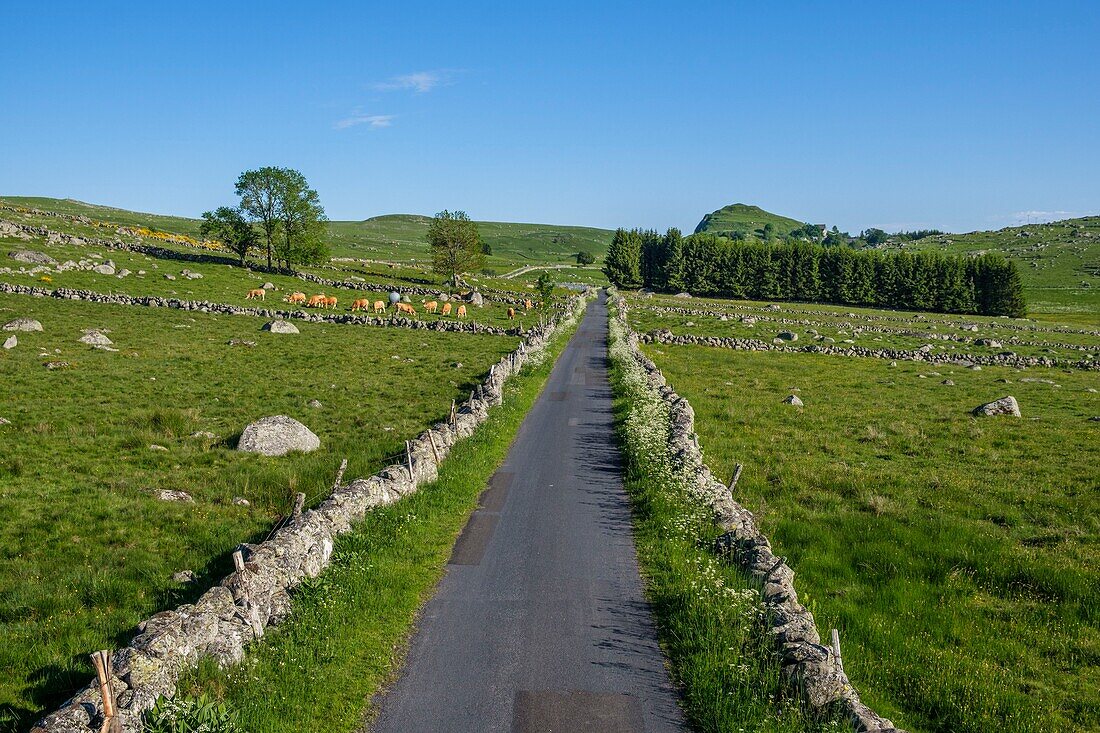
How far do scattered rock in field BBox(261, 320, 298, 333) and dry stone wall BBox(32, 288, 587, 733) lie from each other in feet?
→ 121

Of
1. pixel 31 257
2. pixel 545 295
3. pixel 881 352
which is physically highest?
pixel 31 257

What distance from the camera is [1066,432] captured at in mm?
30547

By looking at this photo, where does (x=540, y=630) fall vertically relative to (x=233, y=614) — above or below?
below

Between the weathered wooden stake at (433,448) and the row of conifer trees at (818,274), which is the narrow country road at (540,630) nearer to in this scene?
the weathered wooden stake at (433,448)

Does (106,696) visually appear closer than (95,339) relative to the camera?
Yes

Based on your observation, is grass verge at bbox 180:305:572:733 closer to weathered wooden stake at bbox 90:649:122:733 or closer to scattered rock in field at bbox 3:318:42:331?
weathered wooden stake at bbox 90:649:122:733

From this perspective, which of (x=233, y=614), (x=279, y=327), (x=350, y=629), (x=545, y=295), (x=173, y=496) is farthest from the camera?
(x=545, y=295)

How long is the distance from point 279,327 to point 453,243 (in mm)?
50102

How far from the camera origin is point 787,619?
11.9 m

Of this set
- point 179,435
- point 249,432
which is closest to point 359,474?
point 249,432

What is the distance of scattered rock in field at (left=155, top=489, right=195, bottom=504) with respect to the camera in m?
18.4

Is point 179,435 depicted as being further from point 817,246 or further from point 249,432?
point 817,246

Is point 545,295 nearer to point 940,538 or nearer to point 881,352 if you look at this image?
point 881,352

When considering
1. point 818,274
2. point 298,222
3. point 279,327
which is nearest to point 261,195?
point 298,222
